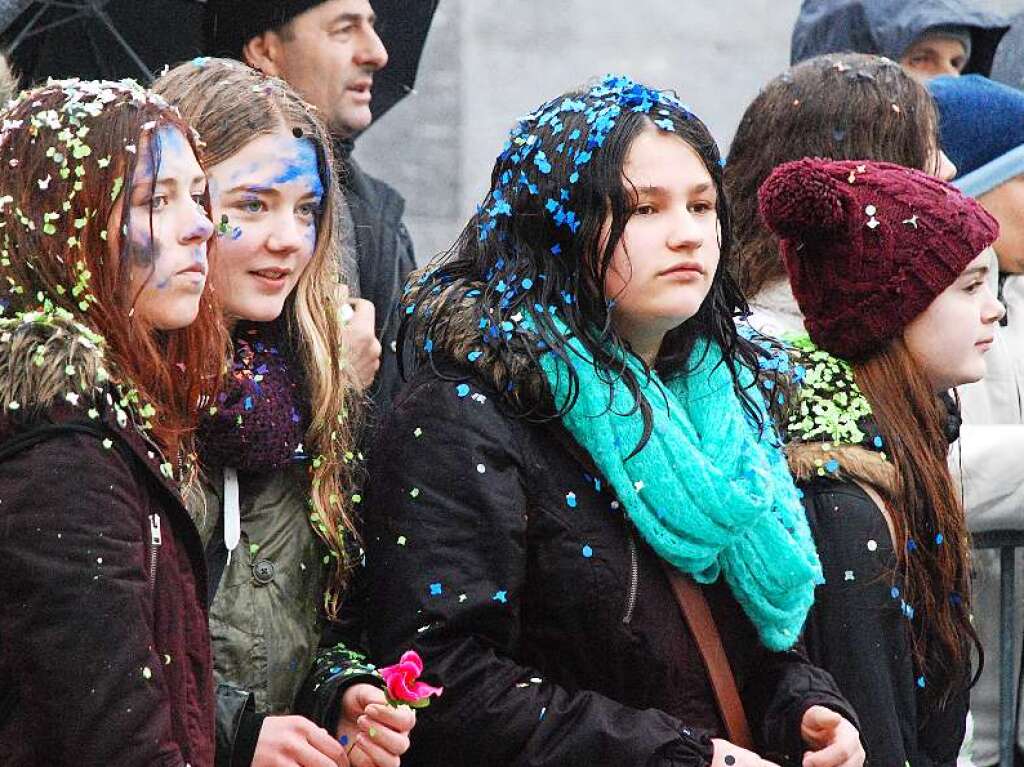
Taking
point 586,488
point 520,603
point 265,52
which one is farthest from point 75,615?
point 265,52

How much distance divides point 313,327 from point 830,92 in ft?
4.95

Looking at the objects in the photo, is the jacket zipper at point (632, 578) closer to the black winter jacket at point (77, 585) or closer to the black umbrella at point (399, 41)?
the black winter jacket at point (77, 585)

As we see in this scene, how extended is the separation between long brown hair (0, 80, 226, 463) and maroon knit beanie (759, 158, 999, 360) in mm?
1391

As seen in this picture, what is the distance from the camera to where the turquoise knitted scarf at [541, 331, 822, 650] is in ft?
10.1

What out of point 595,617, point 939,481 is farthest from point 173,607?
point 939,481

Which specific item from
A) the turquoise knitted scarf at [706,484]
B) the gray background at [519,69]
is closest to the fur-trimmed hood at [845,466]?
the turquoise knitted scarf at [706,484]

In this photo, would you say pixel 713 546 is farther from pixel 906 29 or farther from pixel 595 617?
pixel 906 29

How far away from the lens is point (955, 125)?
4.82 metres

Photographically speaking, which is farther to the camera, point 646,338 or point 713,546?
point 646,338

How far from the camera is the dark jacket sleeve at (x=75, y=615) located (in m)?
2.44

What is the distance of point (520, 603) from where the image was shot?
308 centimetres

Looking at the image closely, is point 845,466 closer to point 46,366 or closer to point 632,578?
point 632,578

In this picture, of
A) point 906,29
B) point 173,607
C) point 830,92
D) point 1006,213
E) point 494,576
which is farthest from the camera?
point 906,29

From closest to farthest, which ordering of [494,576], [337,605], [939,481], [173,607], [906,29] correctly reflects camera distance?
[173,607]
[494,576]
[337,605]
[939,481]
[906,29]
